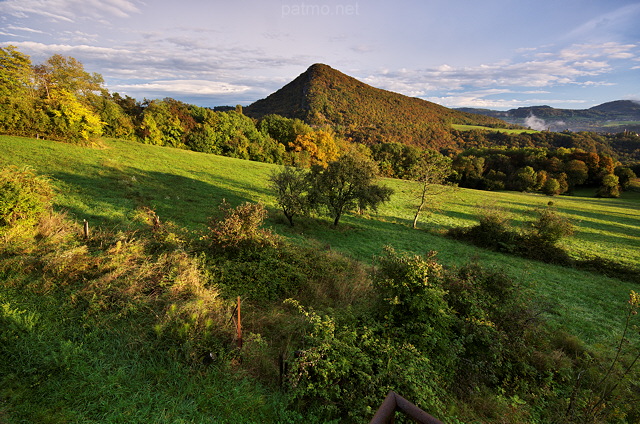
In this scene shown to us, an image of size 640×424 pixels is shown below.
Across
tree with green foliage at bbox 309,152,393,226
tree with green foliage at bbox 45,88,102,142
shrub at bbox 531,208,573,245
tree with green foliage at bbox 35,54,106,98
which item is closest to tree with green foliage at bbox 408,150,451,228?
tree with green foliage at bbox 309,152,393,226

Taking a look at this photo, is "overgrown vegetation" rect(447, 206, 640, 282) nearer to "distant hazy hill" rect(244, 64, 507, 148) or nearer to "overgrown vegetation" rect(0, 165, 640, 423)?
"overgrown vegetation" rect(0, 165, 640, 423)

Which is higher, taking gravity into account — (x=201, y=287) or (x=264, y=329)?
(x=201, y=287)

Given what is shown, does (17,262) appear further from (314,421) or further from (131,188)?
(131,188)

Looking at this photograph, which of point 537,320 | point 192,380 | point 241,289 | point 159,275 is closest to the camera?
point 192,380

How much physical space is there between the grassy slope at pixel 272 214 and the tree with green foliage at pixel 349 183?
98.7 inches

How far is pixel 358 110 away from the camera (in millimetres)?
118562

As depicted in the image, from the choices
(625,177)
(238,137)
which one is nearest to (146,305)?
(238,137)

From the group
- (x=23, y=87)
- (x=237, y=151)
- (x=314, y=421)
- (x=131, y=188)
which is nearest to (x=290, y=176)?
(x=131, y=188)

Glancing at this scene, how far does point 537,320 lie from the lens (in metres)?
7.36

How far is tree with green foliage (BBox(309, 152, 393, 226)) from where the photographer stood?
20797mm

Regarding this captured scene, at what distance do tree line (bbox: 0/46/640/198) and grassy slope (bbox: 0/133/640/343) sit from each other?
353cm

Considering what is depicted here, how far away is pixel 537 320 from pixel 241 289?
8.68m

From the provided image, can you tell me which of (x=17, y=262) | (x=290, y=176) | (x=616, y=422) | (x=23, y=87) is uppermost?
(x=23, y=87)

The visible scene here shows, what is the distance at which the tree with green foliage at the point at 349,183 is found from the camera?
2080cm
